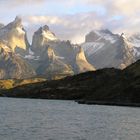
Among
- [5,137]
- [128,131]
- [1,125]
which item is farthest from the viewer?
[1,125]

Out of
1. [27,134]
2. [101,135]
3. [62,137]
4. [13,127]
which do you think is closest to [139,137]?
[101,135]

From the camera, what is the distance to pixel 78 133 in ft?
454

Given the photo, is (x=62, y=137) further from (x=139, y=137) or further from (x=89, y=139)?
(x=139, y=137)

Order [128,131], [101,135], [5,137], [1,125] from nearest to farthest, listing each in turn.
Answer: [5,137] → [101,135] → [128,131] → [1,125]

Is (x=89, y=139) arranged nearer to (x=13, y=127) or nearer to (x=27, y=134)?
(x=27, y=134)

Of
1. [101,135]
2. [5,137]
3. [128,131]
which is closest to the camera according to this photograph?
[5,137]

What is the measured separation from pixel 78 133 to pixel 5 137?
24.9 m

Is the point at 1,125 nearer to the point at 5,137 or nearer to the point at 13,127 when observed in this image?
the point at 13,127

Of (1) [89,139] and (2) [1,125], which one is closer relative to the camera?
(1) [89,139]

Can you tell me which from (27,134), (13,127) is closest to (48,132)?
(27,134)

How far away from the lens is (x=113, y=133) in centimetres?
13975

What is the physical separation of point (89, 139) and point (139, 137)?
15.7m

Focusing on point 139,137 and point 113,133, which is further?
point 113,133

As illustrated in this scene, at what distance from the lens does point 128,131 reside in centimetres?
14512
